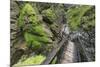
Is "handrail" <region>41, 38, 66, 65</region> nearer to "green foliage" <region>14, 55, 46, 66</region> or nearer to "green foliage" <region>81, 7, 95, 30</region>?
"green foliage" <region>14, 55, 46, 66</region>

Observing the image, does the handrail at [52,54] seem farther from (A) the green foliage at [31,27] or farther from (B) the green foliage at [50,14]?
(B) the green foliage at [50,14]

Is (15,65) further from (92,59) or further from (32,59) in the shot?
(92,59)

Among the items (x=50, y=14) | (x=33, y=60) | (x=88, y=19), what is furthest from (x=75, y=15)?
(x=33, y=60)

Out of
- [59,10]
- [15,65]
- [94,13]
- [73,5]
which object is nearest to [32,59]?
[15,65]

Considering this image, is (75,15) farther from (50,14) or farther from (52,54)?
(52,54)

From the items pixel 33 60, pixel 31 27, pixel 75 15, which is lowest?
pixel 33 60
